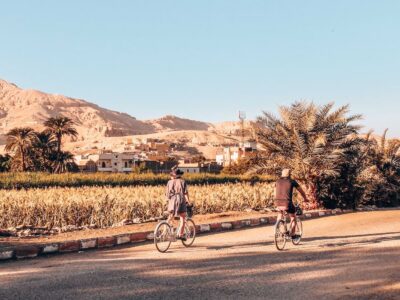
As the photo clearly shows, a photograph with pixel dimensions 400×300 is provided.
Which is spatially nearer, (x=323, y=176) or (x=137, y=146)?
(x=323, y=176)

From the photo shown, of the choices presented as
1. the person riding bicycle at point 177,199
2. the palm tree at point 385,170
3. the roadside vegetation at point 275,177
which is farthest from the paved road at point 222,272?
the palm tree at point 385,170

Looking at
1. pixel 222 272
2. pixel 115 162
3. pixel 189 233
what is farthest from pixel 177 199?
pixel 115 162

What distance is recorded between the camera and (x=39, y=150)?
8044cm

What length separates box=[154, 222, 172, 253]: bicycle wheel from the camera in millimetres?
11584

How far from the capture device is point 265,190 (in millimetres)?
25453

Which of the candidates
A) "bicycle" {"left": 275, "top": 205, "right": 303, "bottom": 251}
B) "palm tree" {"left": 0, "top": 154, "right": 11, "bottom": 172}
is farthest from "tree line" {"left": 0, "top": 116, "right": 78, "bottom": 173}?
"bicycle" {"left": 275, "top": 205, "right": 303, "bottom": 251}

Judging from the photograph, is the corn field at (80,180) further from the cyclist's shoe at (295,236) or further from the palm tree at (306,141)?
the cyclist's shoe at (295,236)

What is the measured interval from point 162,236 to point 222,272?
2.87 meters

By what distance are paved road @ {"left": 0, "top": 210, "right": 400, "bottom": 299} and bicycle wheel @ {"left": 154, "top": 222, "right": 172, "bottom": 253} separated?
22cm

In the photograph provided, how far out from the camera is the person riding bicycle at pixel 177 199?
11.9 m

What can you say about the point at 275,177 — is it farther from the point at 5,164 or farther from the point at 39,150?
the point at 5,164

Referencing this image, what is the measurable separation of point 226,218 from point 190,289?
34.2 feet

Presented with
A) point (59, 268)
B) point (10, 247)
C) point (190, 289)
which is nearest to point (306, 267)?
point (190, 289)

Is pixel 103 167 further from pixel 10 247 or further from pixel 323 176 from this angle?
pixel 10 247
